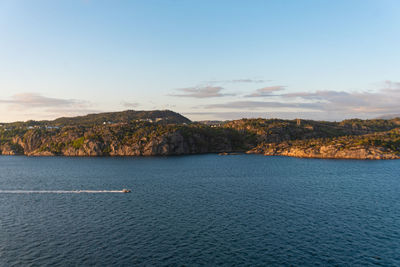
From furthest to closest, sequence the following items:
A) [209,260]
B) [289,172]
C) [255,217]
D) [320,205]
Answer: [289,172] → [320,205] → [255,217] → [209,260]

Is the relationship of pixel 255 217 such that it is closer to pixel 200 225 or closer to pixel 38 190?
pixel 200 225

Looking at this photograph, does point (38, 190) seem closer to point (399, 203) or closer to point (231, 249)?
point (231, 249)

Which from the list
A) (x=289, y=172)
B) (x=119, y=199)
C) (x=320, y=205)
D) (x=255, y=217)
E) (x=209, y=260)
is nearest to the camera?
(x=209, y=260)

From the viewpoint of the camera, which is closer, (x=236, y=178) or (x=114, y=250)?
(x=114, y=250)

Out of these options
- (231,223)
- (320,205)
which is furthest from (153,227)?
(320,205)

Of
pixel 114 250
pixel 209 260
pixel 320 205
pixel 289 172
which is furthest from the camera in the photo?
pixel 289 172

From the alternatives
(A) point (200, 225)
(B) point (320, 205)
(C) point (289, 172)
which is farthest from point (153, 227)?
(C) point (289, 172)
